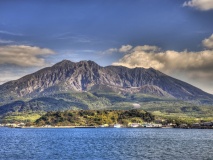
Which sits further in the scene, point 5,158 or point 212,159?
point 5,158

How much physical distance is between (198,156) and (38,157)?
4082cm

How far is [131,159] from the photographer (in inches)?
3386

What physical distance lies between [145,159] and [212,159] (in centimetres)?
1545

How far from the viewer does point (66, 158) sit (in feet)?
300

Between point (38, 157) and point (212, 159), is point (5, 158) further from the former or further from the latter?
point (212, 159)

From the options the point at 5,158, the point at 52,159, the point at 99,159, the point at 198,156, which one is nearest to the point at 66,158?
the point at 52,159

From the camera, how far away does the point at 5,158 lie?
90.9 meters

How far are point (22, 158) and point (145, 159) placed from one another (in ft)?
101

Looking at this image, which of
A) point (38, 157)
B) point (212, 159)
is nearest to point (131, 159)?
point (212, 159)

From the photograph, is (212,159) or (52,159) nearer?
(212,159)

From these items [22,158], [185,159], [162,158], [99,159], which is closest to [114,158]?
[99,159]

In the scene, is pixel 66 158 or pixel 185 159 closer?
pixel 185 159

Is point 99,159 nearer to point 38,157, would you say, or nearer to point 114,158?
point 114,158

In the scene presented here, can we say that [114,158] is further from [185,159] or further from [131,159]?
[185,159]
